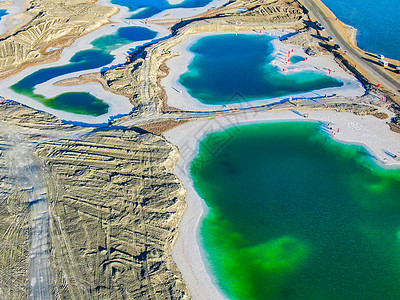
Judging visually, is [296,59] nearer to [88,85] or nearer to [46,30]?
[88,85]

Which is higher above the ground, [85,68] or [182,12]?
[182,12]

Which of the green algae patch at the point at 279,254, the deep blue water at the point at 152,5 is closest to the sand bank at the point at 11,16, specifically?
the deep blue water at the point at 152,5

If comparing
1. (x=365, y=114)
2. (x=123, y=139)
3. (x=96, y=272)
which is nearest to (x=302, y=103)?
(x=365, y=114)

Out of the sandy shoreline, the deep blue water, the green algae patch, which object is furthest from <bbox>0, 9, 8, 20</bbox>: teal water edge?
the green algae patch

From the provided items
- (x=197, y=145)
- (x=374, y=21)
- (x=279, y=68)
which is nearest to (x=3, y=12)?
(x=279, y=68)

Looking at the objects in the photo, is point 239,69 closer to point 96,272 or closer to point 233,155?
point 233,155

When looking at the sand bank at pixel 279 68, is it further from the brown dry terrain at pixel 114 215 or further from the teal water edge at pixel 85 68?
Result: the brown dry terrain at pixel 114 215
